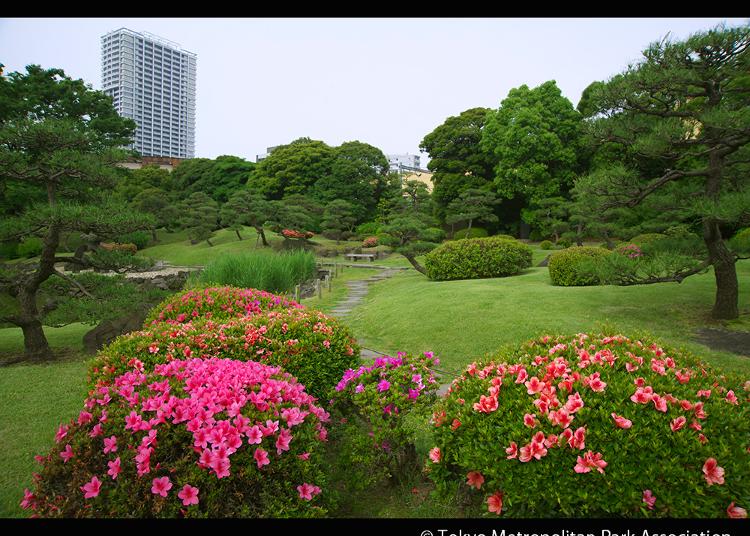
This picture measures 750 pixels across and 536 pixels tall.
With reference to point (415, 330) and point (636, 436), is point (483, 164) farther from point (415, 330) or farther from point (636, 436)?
point (636, 436)

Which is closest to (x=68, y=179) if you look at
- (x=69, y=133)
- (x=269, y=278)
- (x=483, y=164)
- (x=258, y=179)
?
(x=69, y=133)

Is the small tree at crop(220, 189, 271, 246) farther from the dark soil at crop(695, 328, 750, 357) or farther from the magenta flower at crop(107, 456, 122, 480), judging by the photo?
the magenta flower at crop(107, 456, 122, 480)

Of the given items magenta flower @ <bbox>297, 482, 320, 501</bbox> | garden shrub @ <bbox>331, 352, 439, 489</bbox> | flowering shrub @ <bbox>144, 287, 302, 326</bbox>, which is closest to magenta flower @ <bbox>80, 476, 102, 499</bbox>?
magenta flower @ <bbox>297, 482, 320, 501</bbox>

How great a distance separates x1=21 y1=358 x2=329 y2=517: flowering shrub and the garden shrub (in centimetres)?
45

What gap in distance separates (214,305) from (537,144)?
21.1m

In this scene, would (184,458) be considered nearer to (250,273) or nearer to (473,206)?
(250,273)

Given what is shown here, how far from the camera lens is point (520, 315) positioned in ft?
22.7

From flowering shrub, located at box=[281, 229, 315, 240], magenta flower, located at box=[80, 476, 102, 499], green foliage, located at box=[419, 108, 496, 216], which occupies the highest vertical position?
green foliage, located at box=[419, 108, 496, 216]

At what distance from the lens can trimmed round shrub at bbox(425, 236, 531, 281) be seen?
12.5 meters

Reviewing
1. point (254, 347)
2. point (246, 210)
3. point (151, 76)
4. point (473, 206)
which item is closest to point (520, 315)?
point (254, 347)

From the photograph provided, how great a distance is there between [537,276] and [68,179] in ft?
33.5

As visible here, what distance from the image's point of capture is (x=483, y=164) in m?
26.5

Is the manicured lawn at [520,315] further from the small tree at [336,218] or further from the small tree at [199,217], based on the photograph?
the small tree at [199,217]

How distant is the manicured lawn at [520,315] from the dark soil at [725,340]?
0.16 m
